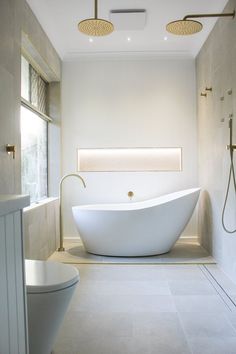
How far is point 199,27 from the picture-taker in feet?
10.4

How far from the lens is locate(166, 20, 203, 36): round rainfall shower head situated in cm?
313

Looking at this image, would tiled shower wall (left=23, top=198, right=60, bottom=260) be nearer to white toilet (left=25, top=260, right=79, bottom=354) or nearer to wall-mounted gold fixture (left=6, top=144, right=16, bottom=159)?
wall-mounted gold fixture (left=6, top=144, right=16, bottom=159)

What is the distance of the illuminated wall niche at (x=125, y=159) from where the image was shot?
518 cm

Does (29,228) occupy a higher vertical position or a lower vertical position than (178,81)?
lower

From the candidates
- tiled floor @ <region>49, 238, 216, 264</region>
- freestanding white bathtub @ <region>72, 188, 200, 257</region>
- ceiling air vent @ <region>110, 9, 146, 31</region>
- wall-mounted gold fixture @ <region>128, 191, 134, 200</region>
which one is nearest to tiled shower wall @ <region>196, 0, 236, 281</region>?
tiled floor @ <region>49, 238, 216, 264</region>

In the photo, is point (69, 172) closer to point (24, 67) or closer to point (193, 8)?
point (24, 67)

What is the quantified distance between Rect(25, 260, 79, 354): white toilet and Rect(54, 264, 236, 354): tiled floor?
0.32 m

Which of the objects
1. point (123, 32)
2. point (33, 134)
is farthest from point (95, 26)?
point (33, 134)

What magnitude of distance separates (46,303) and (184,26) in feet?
8.66

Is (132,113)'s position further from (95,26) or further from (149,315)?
(149,315)

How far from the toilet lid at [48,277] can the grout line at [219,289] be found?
1.38m

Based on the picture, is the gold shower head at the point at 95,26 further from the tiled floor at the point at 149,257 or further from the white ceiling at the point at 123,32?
the tiled floor at the point at 149,257

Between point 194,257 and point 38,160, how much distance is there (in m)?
2.27

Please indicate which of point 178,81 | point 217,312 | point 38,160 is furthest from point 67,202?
point 217,312
